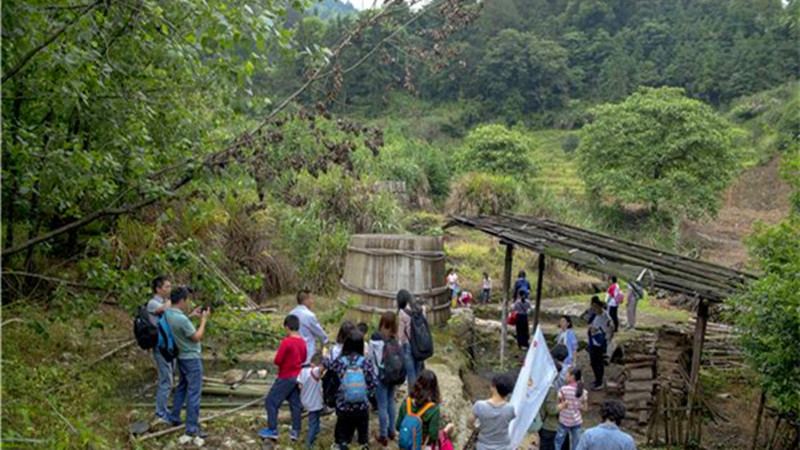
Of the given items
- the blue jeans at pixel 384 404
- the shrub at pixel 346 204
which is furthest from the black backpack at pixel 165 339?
the shrub at pixel 346 204

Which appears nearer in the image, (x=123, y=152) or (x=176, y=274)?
(x=123, y=152)

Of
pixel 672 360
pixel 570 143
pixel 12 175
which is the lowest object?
pixel 672 360

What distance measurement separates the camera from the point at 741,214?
118 ft

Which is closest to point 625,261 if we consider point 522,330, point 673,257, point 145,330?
point 673,257

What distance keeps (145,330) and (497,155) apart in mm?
27369

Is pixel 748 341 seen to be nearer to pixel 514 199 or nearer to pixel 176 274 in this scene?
pixel 176 274

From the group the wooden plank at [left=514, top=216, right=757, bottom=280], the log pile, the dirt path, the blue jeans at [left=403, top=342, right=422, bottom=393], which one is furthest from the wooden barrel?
the dirt path

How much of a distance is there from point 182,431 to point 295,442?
1.06 m

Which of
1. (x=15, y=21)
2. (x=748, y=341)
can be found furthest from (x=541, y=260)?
(x=15, y=21)

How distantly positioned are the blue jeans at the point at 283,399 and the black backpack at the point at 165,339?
0.95m

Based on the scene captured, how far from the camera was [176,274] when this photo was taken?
8.98 metres

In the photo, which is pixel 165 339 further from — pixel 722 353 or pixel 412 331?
pixel 722 353

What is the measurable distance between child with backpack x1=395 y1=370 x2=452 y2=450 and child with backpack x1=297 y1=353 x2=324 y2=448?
1243mm

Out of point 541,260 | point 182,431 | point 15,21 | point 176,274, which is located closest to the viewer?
point 15,21
